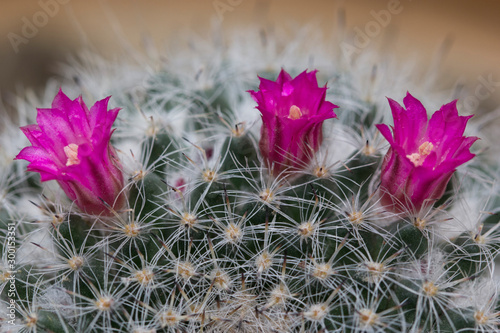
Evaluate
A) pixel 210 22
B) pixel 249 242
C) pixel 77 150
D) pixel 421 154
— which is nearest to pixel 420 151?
pixel 421 154

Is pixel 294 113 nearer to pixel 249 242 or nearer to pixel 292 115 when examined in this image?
pixel 292 115

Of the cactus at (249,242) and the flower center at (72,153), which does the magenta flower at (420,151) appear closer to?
the cactus at (249,242)

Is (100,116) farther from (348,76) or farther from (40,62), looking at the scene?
(40,62)

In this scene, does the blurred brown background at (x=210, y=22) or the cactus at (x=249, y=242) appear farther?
the blurred brown background at (x=210, y=22)

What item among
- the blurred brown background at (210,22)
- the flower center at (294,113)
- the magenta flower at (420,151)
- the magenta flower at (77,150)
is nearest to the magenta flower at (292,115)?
the flower center at (294,113)

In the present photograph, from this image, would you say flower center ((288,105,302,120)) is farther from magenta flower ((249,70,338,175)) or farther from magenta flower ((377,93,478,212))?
magenta flower ((377,93,478,212))

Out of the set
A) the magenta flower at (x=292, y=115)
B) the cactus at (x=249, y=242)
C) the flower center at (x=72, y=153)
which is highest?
the flower center at (x=72, y=153)

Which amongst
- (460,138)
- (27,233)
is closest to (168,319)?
(27,233)

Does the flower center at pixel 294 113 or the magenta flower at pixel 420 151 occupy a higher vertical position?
the flower center at pixel 294 113
